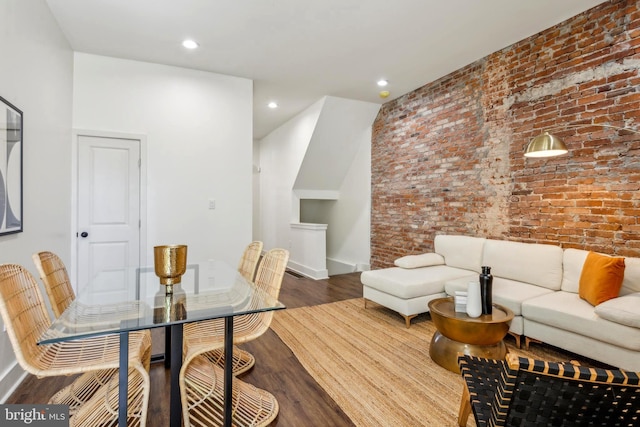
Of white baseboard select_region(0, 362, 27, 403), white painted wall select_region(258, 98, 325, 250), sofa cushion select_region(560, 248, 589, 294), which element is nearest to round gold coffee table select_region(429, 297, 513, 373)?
sofa cushion select_region(560, 248, 589, 294)

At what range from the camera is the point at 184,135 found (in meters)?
3.95

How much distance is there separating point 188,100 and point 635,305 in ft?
15.1

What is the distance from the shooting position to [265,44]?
3400 millimetres

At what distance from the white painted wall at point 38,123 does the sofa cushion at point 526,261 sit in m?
4.13

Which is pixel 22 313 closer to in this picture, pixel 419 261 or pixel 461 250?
pixel 419 261

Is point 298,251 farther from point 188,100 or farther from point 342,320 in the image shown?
point 188,100

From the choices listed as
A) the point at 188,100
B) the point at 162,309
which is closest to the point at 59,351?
the point at 162,309

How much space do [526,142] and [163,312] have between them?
12.0 ft

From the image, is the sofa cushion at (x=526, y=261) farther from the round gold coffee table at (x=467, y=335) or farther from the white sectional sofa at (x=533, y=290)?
the round gold coffee table at (x=467, y=335)

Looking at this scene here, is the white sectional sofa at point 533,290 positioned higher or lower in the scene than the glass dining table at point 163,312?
lower

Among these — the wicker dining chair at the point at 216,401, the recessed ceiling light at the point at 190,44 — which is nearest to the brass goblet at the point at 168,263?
the wicker dining chair at the point at 216,401

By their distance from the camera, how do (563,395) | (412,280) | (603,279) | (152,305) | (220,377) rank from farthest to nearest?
1. (412,280)
2. (603,279)
3. (220,377)
4. (152,305)
5. (563,395)

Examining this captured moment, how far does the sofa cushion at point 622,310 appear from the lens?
6.74 feet

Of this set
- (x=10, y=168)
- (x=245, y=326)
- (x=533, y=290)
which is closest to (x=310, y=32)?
(x=10, y=168)
